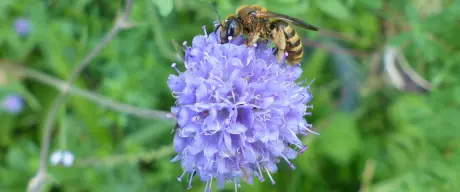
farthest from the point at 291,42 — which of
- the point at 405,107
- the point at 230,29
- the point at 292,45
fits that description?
the point at 405,107

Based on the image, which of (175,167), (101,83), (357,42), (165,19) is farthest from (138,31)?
(357,42)

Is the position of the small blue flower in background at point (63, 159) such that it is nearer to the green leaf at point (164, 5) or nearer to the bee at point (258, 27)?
the green leaf at point (164, 5)

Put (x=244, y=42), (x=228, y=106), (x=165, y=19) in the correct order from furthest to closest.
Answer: (x=165, y=19) → (x=244, y=42) → (x=228, y=106)

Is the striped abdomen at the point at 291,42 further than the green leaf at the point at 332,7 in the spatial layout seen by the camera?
No

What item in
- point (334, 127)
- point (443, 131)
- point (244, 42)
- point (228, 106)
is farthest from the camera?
point (334, 127)

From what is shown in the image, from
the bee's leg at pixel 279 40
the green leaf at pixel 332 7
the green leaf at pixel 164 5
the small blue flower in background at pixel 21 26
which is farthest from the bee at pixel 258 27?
the small blue flower in background at pixel 21 26

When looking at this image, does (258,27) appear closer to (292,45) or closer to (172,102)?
(292,45)

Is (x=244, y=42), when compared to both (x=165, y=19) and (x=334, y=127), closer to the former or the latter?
(x=165, y=19)

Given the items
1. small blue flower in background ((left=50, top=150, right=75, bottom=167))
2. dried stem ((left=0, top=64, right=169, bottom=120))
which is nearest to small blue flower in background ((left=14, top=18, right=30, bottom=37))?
dried stem ((left=0, top=64, right=169, bottom=120))

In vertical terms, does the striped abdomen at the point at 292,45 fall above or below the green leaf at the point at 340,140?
above
